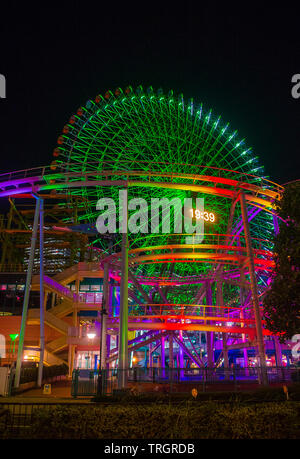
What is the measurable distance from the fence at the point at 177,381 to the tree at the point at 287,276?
4.31 m

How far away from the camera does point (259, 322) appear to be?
26.3 meters

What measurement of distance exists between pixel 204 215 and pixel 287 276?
16.5m

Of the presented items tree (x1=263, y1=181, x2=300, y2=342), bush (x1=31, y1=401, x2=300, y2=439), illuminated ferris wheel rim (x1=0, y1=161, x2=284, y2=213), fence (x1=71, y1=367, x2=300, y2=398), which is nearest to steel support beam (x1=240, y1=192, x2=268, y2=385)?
fence (x1=71, y1=367, x2=300, y2=398)

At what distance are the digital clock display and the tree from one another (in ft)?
45.6

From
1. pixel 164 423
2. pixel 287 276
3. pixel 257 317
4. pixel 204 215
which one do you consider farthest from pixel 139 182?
pixel 164 423

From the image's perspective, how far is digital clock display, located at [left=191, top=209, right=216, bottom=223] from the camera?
33778 millimetres

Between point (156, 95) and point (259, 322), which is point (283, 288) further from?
point (156, 95)

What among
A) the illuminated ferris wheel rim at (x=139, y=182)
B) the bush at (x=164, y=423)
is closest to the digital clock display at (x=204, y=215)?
the illuminated ferris wheel rim at (x=139, y=182)

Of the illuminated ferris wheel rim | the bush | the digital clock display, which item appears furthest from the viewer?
the digital clock display

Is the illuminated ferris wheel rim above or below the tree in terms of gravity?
above

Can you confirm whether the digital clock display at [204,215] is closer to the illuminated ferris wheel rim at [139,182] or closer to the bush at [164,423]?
the illuminated ferris wheel rim at [139,182]

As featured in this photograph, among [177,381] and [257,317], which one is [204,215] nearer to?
[257,317]

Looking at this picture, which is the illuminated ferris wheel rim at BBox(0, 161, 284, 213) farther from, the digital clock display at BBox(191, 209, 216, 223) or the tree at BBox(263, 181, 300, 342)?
the tree at BBox(263, 181, 300, 342)
